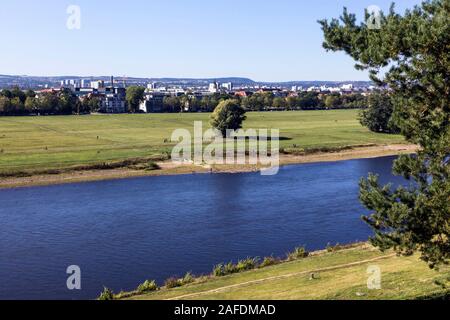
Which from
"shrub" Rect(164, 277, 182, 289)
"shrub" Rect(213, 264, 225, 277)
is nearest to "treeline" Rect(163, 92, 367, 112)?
"shrub" Rect(213, 264, 225, 277)

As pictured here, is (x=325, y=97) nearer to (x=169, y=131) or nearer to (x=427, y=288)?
(x=169, y=131)

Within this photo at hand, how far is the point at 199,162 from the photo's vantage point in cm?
6612

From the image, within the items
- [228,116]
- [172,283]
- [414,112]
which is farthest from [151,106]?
[414,112]

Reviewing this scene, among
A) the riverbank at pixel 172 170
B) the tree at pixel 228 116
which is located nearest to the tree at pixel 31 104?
the tree at pixel 228 116

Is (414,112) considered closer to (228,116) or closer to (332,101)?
(228,116)

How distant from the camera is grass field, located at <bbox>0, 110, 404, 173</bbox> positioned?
65.3m

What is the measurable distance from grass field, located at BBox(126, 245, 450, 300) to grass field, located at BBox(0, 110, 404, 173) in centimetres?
3919

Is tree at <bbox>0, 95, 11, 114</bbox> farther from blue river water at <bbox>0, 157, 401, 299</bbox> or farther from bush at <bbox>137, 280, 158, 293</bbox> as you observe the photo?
bush at <bbox>137, 280, 158, 293</bbox>

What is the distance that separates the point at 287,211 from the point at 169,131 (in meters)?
58.8

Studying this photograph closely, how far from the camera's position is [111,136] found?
88.2 m
